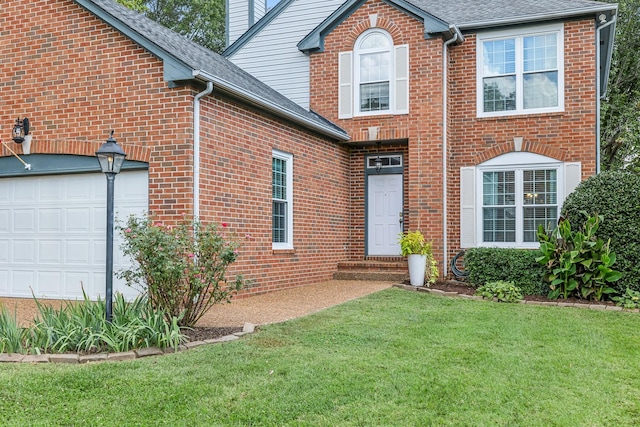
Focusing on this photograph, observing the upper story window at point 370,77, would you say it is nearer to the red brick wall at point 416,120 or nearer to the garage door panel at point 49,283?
the red brick wall at point 416,120


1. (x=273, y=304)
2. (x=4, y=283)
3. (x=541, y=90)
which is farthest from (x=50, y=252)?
(x=541, y=90)

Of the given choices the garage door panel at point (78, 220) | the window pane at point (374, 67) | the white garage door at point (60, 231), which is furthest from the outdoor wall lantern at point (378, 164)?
the garage door panel at point (78, 220)

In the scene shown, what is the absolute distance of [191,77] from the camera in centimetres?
792

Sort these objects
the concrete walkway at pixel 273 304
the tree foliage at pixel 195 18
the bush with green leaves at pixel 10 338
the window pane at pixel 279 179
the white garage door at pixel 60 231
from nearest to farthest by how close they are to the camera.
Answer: the bush with green leaves at pixel 10 338, the concrete walkway at pixel 273 304, the white garage door at pixel 60 231, the window pane at pixel 279 179, the tree foliage at pixel 195 18

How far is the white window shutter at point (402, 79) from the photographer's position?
40.0 feet

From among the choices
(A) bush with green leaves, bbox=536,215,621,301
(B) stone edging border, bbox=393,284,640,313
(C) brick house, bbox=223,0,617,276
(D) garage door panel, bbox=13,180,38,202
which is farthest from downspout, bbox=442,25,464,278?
(D) garage door panel, bbox=13,180,38,202

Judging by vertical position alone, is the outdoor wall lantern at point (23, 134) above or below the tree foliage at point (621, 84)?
below

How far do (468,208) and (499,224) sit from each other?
2.35 feet

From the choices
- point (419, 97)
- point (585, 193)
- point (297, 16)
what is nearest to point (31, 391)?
point (585, 193)

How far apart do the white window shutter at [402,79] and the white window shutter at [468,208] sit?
74.9 inches

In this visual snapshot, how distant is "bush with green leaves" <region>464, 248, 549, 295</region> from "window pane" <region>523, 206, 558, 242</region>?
76.0 inches

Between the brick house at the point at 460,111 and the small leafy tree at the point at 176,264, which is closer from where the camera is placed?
the small leafy tree at the point at 176,264

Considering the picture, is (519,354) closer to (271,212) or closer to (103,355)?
(103,355)

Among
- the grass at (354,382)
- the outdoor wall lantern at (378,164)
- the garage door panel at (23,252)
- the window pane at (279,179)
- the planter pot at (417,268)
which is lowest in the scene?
the grass at (354,382)
